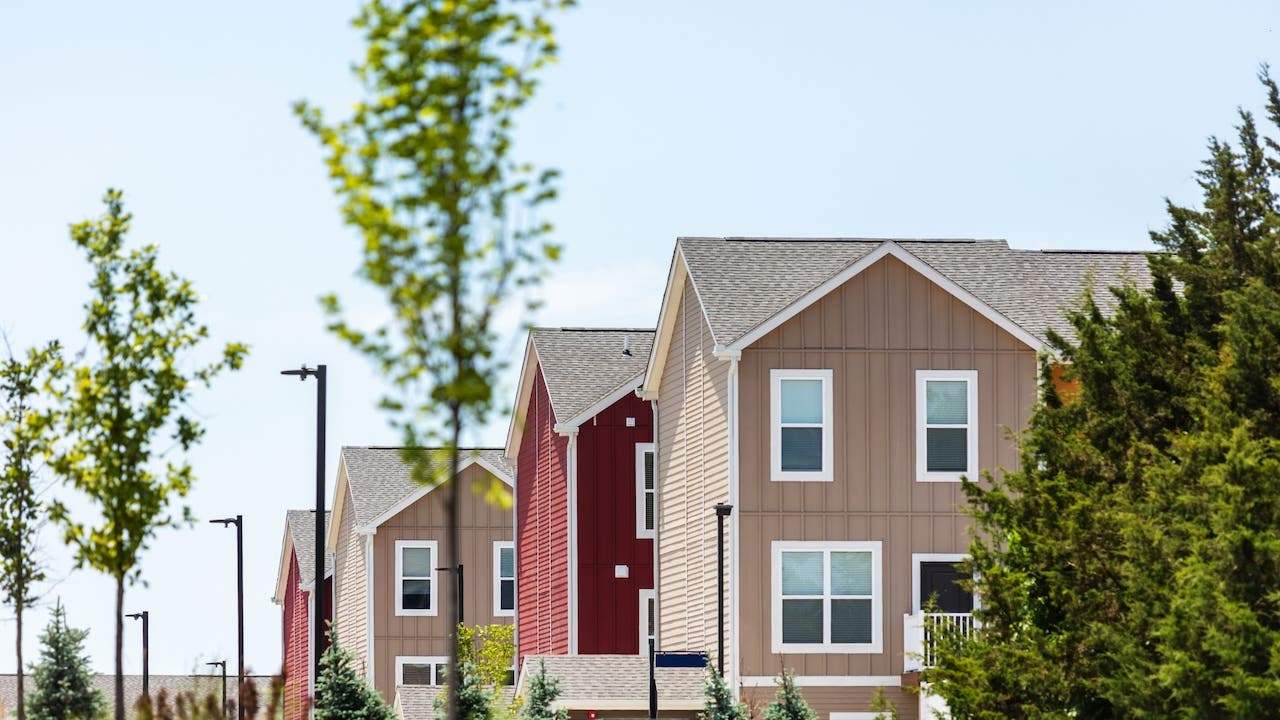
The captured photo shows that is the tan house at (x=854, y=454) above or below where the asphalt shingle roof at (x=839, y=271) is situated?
below

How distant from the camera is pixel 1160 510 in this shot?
2302 cm

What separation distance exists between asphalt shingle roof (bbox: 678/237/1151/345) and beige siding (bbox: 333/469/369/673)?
22461 millimetres

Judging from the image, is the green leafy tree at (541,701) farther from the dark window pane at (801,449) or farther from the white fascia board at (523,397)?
the white fascia board at (523,397)

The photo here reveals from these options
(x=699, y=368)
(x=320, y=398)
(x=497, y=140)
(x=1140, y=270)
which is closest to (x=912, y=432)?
(x=699, y=368)

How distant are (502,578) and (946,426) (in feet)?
74.2

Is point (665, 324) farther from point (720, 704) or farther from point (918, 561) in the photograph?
point (720, 704)

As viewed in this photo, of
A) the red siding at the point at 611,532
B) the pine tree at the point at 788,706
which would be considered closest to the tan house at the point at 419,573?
the red siding at the point at 611,532

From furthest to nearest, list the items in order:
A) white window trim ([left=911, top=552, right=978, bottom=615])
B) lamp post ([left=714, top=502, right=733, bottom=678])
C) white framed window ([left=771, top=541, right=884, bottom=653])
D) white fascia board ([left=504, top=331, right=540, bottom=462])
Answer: white fascia board ([left=504, top=331, right=540, bottom=462])
white window trim ([left=911, top=552, right=978, bottom=615])
white framed window ([left=771, top=541, right=884, bottom=653])
lamp post ([left=714, top=502, right=733, bottom=678])

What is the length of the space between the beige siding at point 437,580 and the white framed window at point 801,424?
21251 mm

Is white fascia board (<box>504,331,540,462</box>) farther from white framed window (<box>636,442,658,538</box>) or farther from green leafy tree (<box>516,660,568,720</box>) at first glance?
green leafy tree (<box>516,660,568,720</box>)

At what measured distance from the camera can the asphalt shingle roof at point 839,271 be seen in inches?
1426

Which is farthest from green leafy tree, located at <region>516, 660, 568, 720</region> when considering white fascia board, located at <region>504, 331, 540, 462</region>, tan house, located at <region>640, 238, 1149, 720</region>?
white fascia board, located at <region>504, 331, 540, 462</region>

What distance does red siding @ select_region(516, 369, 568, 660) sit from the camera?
44281 mm

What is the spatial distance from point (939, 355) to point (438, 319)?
2261 cm
